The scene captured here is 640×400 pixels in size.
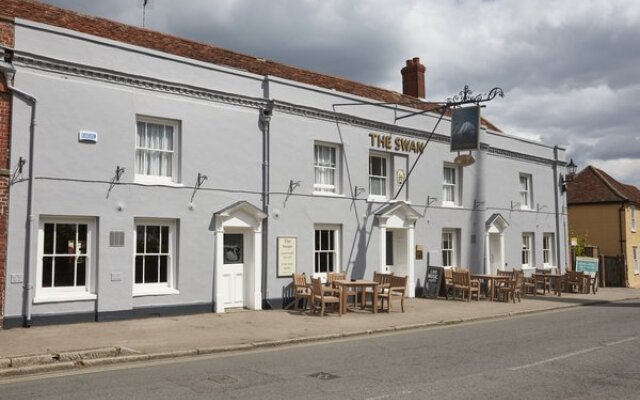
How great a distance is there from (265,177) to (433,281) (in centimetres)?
720

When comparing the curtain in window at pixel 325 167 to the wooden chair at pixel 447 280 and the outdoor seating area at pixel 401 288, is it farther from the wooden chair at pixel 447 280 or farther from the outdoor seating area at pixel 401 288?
the wooden chair at pixel 447 280

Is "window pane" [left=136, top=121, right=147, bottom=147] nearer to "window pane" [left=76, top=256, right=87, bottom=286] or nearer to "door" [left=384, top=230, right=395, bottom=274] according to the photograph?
"window pane" [left=76, top=256, right=87, bottom=286]

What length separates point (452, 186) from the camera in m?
22.0

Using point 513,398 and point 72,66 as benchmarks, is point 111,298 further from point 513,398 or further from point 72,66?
point 513,398

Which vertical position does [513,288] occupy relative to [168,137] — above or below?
below

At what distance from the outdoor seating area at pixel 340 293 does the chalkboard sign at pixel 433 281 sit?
2.38 meters

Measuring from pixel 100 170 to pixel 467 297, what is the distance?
1280cm

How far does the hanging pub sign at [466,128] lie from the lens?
18656mm

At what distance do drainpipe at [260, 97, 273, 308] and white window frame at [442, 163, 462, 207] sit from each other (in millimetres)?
7952

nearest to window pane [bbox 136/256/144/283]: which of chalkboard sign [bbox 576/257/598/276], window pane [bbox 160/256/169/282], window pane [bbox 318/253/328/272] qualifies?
window pane [bbox 160/256/169/282]

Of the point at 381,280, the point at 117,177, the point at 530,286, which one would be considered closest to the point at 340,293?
the point at 381,280

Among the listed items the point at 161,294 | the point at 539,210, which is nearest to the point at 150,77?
the point at 161,294

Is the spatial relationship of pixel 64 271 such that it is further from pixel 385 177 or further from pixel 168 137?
pixel 385 177

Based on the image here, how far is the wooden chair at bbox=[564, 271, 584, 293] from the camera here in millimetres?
23766
